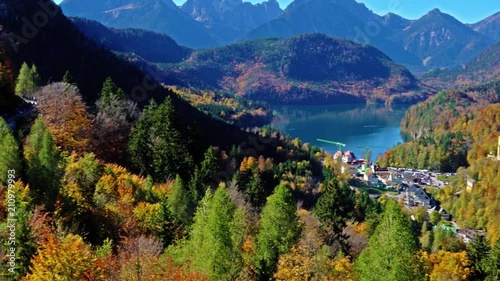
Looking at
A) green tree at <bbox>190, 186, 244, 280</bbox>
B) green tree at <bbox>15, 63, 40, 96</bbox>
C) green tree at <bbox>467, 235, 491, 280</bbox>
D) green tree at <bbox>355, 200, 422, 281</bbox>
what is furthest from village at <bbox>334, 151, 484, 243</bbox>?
green tree at <bbox>190, 186, 244, 280</bbox>

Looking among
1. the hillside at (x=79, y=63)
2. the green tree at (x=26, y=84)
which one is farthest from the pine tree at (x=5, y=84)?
the hillside at (x=79, y=63)

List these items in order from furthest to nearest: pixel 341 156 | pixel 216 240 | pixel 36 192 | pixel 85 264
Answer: pixel 341 156, pixel 36 192, pixel 216 240, pixel 85 264

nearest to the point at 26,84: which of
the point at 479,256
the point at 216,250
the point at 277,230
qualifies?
the point at 277,230

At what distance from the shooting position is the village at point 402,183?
292ft

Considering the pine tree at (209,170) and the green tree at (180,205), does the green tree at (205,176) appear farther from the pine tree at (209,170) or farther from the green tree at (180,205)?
the green tree at (180,205)

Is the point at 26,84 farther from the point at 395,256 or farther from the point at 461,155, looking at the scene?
the point at 461,155

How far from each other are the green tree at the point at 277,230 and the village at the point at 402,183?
56.5 metres

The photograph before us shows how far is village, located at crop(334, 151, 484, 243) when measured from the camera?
8888 centimetres

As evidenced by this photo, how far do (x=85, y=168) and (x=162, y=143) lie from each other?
504 inches

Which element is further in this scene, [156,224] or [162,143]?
[162,143]

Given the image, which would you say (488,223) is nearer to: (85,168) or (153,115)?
(153,115)

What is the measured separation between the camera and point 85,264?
14.6m

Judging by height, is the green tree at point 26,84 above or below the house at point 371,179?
above

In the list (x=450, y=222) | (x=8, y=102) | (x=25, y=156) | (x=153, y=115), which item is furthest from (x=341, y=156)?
(x=25, y=156)
